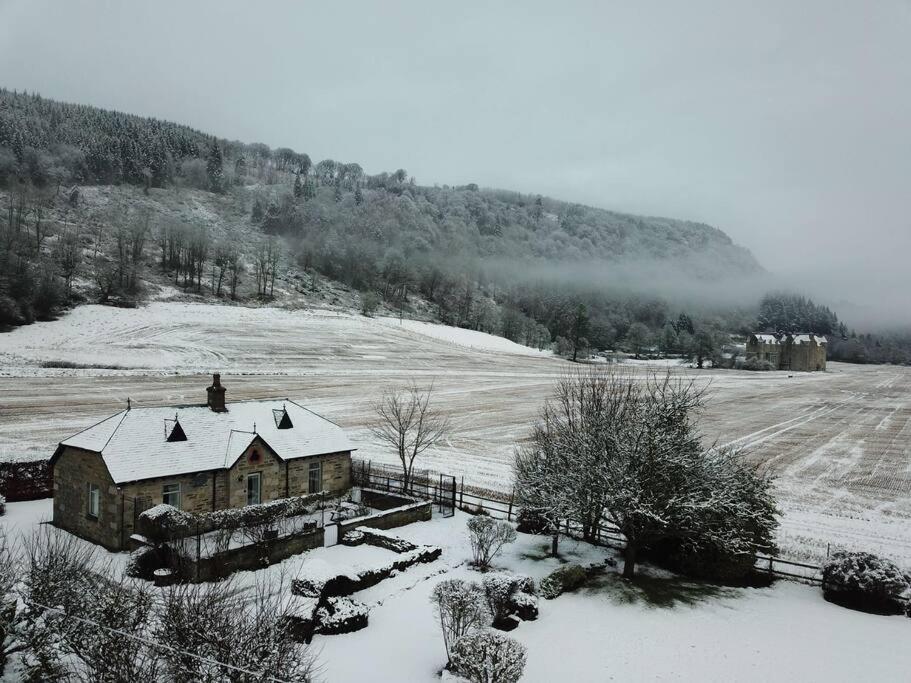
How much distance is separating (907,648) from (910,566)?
913 cm

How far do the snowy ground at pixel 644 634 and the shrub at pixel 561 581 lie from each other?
1.51 ft

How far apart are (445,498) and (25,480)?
2221cm

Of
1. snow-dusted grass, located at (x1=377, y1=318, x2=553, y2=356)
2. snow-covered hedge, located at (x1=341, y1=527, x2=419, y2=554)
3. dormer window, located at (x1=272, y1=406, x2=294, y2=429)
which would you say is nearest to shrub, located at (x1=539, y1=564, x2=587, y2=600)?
snow-covered hedge, located at (x1=341, y1=527, x2=419, y2=554)

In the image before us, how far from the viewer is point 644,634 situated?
18672 millimetres

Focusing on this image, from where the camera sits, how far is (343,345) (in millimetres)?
105375

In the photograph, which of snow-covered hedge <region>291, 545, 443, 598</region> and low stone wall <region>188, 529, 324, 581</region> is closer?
snow-covered hedge <region>291, 545, 443, 598</region>

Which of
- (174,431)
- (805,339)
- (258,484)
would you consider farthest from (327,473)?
(805,339)

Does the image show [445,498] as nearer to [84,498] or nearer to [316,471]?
[316,471]

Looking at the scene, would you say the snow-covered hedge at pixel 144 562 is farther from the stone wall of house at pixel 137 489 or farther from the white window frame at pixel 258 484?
the white window frame at pixel 258 484

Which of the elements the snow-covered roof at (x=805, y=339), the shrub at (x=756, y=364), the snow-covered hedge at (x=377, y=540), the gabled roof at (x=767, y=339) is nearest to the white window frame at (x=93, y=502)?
the snow-covered hedge at (x=377, y=540)

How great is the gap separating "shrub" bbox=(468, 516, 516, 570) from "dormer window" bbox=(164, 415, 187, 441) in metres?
13.6

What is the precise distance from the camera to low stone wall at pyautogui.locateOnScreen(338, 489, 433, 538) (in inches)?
1081

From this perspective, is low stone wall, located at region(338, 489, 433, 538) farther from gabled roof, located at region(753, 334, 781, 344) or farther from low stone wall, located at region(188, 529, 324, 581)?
gabled roof, located at region(753, 334, 781, 344)

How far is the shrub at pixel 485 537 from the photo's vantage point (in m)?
24.1
